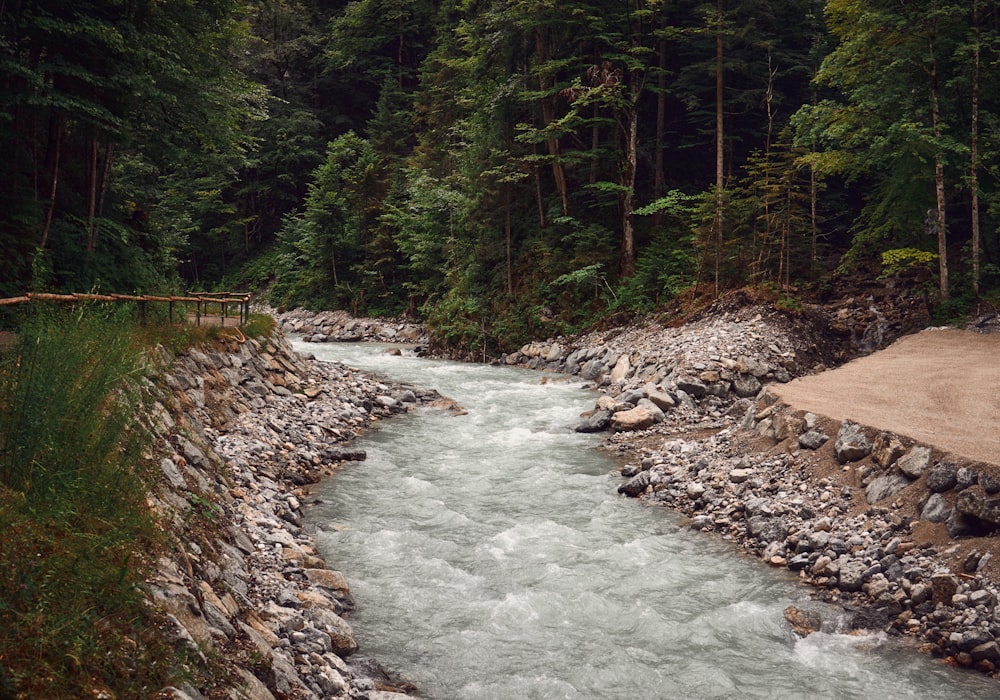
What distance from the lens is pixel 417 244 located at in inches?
1345

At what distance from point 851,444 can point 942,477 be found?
1.75 m

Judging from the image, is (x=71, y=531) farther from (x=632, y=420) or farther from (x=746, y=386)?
(x=746, y=386)

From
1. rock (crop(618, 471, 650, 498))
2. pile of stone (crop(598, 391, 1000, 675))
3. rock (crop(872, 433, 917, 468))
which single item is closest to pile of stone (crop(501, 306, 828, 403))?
pile of stone (crop(598, 391, 1000, 675))

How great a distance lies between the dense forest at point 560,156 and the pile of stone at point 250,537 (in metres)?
3.08

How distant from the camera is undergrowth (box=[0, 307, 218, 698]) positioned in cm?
346

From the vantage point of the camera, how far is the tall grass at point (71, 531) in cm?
346

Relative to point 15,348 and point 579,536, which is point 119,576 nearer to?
point 15,348

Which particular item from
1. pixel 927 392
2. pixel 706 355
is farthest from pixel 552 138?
pixel 927 392

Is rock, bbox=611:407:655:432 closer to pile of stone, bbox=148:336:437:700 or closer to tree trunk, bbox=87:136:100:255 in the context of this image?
pile of stone, bbox=148:336:437:700

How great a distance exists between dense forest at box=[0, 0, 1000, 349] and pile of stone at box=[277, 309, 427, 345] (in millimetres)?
1342

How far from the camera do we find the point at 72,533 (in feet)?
14.1

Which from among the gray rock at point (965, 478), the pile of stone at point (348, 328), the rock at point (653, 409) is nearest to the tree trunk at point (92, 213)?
the rock at point (653, 409)

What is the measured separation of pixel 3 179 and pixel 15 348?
30.8ft

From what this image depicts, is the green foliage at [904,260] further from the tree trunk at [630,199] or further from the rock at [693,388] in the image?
the tree trunk at [630,199]
